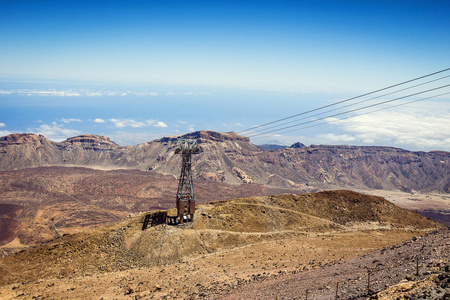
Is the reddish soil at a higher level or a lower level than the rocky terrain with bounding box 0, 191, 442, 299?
lower

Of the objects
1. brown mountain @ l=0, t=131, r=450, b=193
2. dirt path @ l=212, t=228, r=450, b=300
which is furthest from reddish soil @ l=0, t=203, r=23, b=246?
dirt path @ l=212, t=228, r=450, b=300

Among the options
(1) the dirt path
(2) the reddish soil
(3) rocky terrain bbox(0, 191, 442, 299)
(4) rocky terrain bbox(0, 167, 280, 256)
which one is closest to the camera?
(1) the dirt path

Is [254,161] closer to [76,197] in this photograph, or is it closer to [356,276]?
[76,197]

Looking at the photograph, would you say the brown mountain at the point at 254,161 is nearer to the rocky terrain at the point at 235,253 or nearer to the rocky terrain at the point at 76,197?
the rocky terrain at the point at 76,197

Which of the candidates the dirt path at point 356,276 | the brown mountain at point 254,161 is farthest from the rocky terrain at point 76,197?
the dirt path at point 356,276

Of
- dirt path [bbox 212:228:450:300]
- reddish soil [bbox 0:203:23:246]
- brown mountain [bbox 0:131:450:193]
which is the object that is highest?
dirt path [bbox 212:228:450:300]

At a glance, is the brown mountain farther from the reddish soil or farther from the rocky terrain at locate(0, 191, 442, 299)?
the rocky terrain at locate(0, 191, 442, 299)

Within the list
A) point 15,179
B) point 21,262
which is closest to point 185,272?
point 21,262
